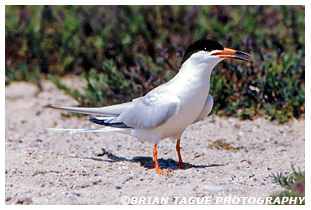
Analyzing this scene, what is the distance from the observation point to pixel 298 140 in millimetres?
4941

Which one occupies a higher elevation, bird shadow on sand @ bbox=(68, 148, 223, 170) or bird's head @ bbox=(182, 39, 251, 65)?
bird's head @ bbox=(182, 39, 251, 65)

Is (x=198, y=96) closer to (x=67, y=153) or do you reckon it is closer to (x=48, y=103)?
(x=67, y=153)

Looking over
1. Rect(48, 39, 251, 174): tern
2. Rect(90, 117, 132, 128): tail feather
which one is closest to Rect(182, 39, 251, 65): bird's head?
Rect(48, 39, 251, 174): tern

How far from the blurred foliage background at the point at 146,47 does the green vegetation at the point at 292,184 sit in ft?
7.04

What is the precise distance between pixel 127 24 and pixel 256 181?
4.11 m

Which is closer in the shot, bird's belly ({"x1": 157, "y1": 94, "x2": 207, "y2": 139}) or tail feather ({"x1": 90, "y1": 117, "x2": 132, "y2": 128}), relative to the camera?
bird's belly ({"x1": 157, "y1": 94, "x2": 207, "y2": 139})

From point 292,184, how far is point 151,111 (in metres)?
1.26

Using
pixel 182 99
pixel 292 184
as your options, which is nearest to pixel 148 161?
pixel 182 99

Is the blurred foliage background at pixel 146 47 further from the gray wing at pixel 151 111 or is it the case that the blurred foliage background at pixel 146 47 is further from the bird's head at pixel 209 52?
the bird's head at pixel 209 52

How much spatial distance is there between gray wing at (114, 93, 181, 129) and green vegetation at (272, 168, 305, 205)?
97 centimetres

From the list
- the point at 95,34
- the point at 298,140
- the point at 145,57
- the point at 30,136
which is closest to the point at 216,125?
the point at 298,140

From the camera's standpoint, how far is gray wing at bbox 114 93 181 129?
145 inches

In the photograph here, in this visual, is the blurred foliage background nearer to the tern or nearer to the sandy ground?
the sandy ground

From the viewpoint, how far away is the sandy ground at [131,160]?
3373 millimetres
